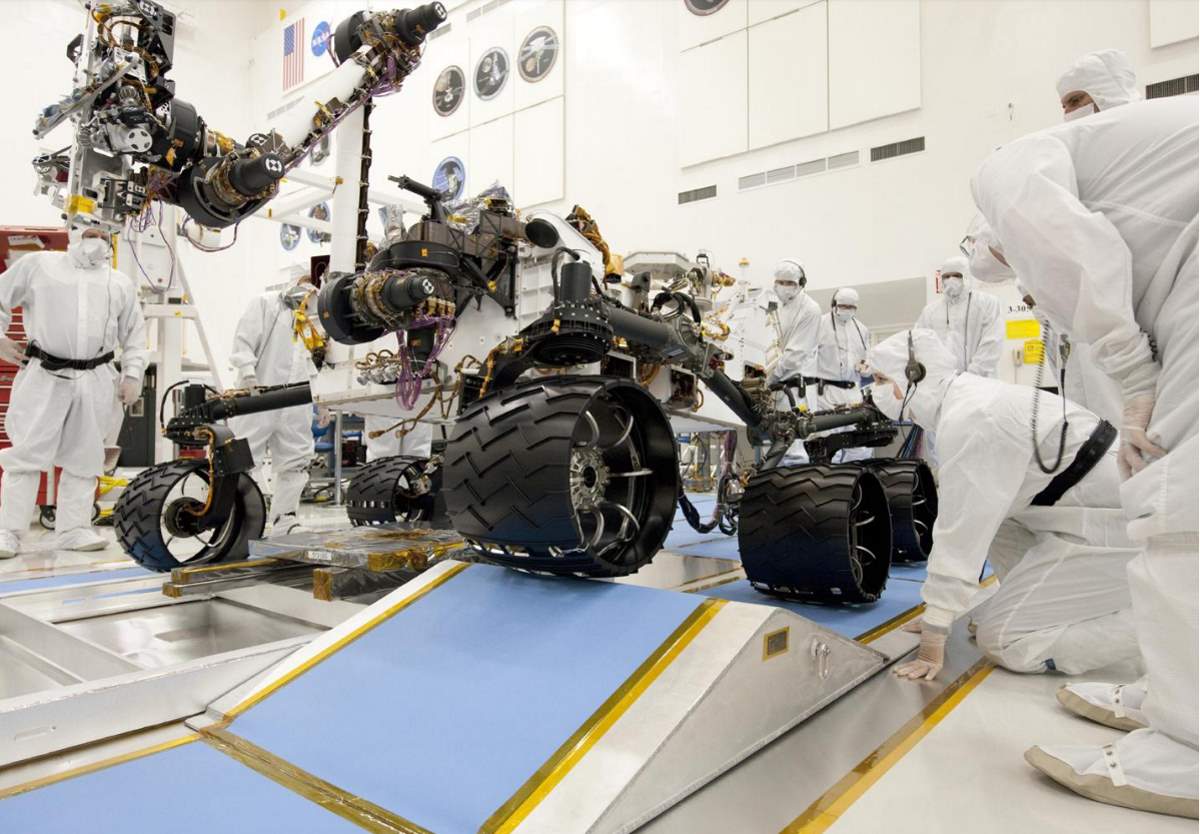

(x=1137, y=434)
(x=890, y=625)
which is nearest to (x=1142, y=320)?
(x=1137, y=434)

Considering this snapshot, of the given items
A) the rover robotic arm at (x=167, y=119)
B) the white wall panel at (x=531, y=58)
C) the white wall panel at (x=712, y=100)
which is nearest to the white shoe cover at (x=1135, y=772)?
the rover robotic arm at (x=167, y=119)

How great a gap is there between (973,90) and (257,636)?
28.4ft

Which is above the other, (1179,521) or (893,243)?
(893,243)

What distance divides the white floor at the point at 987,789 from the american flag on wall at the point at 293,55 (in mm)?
17255

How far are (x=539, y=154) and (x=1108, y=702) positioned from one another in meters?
11.2

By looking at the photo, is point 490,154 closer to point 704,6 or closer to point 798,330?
point 704,6

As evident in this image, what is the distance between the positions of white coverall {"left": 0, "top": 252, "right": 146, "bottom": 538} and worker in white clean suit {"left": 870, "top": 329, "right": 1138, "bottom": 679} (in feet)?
18.1

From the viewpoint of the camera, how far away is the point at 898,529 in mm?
4012

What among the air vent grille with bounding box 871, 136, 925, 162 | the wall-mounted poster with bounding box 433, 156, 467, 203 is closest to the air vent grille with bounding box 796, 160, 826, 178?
the air vent grille with bounding box 871, 136, 925, 162

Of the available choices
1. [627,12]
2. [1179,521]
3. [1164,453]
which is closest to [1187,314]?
[1164,453]

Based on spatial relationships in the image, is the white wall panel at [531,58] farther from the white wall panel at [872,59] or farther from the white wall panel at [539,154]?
the white wall panel at [872,59]

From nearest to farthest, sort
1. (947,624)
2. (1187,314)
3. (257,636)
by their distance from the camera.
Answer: (1187,314), (947,624), (257,636)

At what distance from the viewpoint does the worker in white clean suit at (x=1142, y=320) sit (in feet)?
4.78

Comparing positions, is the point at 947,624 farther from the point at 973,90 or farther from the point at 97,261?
the point at 973,90
